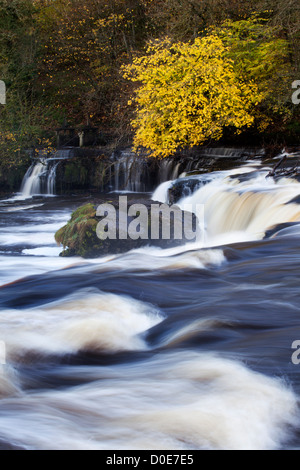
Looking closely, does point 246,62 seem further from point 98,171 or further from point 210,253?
point 210,253

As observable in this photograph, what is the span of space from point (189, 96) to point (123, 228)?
5.95 m

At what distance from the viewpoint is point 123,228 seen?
889cm

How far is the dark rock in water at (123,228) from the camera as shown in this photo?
8.73 meters

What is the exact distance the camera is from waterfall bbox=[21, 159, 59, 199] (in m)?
17.9

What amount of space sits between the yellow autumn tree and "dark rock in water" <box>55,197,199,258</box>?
4.70m

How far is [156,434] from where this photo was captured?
2.65 metres

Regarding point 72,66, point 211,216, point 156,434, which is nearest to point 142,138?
point 211,216

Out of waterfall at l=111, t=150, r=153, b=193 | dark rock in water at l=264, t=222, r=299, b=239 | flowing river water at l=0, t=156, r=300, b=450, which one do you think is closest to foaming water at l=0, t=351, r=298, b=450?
flowing river water at l=0, t=156, r=300, b=450

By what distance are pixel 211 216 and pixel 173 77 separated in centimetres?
505

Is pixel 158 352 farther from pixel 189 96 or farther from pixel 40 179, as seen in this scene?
pixel 40 179

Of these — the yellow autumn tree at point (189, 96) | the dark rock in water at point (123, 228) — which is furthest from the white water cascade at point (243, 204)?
the yellow autumn tree at point (189, 96)

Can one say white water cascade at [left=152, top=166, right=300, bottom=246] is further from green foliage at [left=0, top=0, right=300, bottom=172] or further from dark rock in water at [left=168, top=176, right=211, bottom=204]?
green foliage at [left=0, top=0, right=300, bottom=172]

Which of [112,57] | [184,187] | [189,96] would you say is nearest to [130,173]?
[189,96]

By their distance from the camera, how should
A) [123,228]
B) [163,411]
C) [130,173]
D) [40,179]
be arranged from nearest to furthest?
[163,411]
[123,228]
[130,173]
[40,179]
